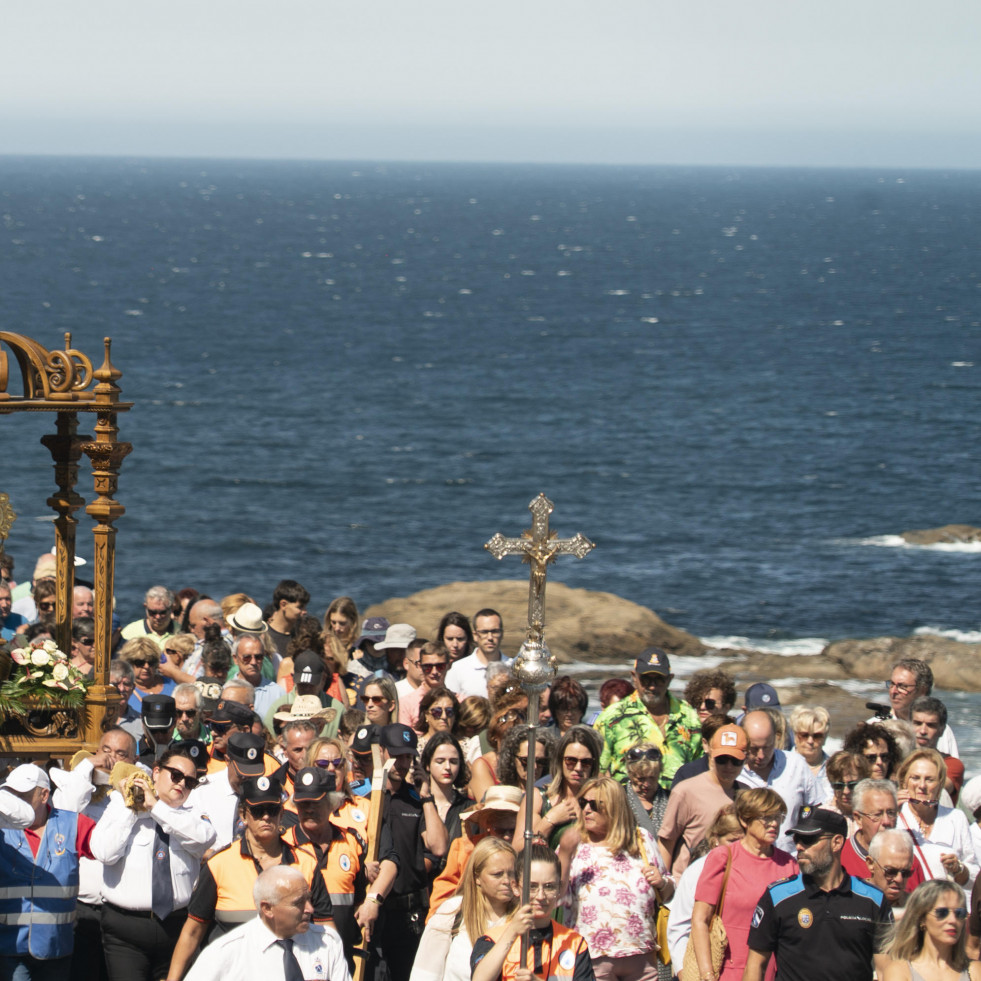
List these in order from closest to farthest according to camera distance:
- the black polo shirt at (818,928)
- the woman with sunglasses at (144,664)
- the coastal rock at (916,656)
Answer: the black polo shirt at (818,928), the woman with sunglasses at (144,664), the coastal rock at (916,656)

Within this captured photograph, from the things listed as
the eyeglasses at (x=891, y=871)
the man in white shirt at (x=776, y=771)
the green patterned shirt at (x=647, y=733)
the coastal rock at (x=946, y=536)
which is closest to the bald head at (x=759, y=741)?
the man in white shirt at (x=776, y=771)

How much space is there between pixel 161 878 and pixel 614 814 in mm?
2327

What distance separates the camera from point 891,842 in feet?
27.2

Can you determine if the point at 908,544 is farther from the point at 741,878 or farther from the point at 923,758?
the point at 741,878

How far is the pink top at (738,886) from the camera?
825 cm

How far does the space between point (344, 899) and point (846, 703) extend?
1823 cm

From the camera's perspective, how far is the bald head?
9906 mm

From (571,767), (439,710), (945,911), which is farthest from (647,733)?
(945,911)

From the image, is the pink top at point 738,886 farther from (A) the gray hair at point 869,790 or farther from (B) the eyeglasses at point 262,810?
(B) the eyeglasses at point 262,810

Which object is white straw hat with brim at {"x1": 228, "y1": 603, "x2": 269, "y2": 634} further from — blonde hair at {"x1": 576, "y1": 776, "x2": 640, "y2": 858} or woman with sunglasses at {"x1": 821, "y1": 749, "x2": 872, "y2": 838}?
blonde hair at {"x1": 576, "y1": 776, "x2": 640, "y2": 858}

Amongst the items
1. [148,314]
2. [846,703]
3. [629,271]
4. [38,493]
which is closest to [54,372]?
[846,703]

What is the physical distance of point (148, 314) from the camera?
3831 inches

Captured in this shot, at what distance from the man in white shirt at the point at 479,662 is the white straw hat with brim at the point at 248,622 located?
5.95ft

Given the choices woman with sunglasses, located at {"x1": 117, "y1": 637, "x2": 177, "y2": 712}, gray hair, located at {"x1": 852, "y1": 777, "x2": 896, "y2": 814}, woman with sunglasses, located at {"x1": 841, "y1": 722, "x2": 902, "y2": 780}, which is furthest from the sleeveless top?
woman with sunglasses, located at {"x1": 117, "y1": 637, "x2": 177, "y2": 712}
